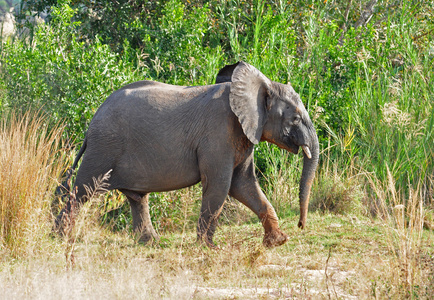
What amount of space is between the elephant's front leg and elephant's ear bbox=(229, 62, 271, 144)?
520mm

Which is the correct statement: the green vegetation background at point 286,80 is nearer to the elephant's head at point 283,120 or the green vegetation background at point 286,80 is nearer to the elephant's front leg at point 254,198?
the elephant's head at point 283,120

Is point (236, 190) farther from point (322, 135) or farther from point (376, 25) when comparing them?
point (376, 25)

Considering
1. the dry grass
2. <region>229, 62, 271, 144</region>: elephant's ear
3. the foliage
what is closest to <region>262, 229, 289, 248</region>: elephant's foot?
the dry grass

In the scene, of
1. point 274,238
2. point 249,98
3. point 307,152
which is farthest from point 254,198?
point 249,98

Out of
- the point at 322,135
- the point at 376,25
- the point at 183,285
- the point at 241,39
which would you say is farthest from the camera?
the point at 376,25

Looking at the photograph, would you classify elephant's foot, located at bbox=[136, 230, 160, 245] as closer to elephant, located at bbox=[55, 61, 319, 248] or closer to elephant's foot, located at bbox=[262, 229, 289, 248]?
elephant, located at bbox=[55, 61, 319, 248]

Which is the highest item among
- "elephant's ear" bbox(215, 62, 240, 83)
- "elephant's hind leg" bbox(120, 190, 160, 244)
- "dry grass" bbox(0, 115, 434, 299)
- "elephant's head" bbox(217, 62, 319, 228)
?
"elephant's ear" bbox(215, 62, 240, 83)

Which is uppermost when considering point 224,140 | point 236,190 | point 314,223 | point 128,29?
point 128,29

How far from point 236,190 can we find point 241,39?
4433 millimetres

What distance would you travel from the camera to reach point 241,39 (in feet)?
36.7

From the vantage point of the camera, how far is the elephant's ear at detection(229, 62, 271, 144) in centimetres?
676

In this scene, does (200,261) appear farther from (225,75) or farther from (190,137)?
(225,75)

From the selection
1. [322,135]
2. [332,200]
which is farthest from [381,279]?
[322,135]

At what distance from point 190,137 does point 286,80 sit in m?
3.47
